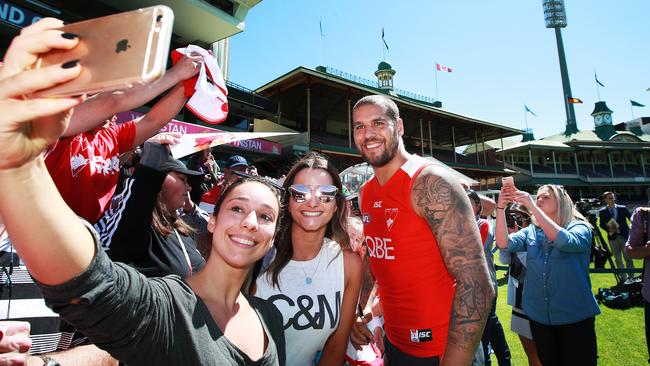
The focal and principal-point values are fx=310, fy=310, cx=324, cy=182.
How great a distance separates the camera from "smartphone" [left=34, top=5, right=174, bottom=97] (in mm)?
596

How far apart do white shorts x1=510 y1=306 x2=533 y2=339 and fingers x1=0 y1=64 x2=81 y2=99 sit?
5161mm

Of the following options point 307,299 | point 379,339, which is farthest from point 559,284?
point 307,299

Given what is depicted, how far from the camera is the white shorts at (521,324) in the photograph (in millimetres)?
4086

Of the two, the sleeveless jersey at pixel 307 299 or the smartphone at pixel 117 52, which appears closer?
the smartphone at pixel 117 52

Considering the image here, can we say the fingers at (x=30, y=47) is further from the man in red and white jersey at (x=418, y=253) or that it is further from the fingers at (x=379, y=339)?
the fingers at (x=379, y=339)

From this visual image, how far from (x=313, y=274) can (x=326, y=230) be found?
542mm

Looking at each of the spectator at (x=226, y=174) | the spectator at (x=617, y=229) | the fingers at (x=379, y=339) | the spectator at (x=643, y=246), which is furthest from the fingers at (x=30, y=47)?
the spectator at (x=617, y=229)

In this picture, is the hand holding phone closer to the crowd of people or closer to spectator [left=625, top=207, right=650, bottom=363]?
the crowd of people

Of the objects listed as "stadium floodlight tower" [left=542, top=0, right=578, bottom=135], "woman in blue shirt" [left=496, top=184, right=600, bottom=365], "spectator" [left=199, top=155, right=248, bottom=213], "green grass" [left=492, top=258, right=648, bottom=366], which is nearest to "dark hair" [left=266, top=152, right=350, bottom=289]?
"woman in blue shirt" [left=496, top=184, right=600, bottom=365]

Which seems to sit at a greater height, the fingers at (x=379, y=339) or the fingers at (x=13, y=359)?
the fingers at (x=13, y=359)

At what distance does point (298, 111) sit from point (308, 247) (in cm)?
2497

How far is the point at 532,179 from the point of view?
39375 mm

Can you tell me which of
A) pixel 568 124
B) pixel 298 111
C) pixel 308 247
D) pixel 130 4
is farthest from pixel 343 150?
pixel 568 124

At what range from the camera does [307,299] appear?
221 cm
